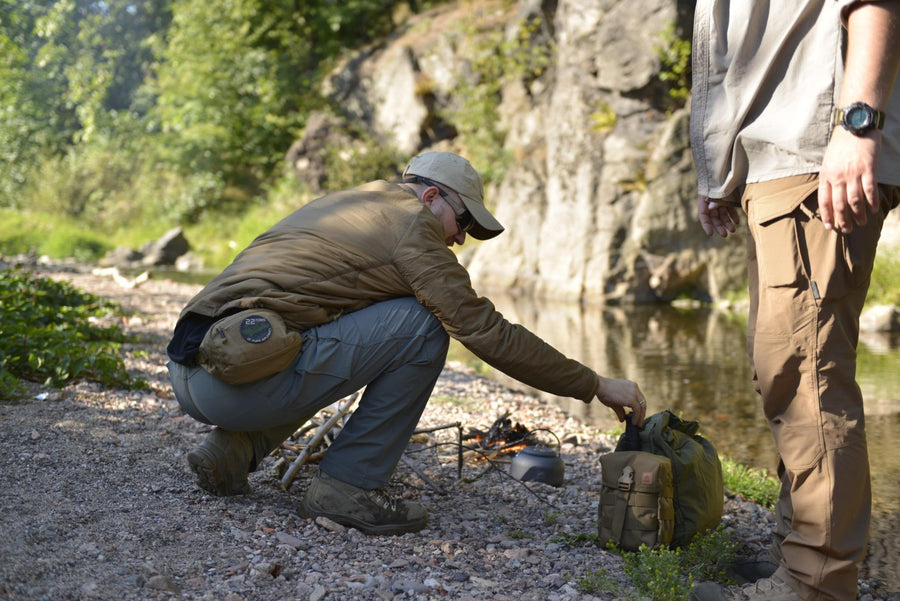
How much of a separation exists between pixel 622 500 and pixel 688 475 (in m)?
0.27

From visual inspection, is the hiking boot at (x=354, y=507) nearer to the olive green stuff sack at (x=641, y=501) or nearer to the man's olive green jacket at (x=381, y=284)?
the man's olive green jacket at (x=381, y=284)

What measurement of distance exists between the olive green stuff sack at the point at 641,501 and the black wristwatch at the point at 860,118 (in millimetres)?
1254

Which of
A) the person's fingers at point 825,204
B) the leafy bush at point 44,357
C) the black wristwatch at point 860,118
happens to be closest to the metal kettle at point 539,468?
the person's fingers at point 825,204

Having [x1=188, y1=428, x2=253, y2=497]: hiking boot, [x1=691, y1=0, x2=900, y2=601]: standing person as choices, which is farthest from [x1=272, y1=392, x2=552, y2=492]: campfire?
[x1=691, y1=0, x2=900, y2=601]: standing person

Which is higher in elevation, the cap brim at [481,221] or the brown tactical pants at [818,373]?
the cap brim at [481,221]

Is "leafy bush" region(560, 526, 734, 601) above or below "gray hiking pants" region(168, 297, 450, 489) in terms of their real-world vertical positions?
below

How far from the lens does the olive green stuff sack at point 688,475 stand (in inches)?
114

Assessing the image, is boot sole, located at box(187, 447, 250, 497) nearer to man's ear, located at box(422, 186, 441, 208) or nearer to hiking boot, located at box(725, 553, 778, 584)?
man's ear, located at box(422, 186, 441, 208)

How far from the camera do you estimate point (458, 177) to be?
3.04m

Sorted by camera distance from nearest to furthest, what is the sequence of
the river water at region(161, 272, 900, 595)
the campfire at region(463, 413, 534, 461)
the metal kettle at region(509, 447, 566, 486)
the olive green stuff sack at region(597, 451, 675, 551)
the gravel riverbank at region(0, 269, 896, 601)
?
the gravel riverbank at region(0, 269, 896, 601)
the olive green stuff sack at region(597, 451, 675, 551)
the metal kettle at region(509, 447, 566, 486)
the campfire at region(463, 413, 534, 461)
the river water at region(161, 272, 900, 595)

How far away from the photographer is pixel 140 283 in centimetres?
1225

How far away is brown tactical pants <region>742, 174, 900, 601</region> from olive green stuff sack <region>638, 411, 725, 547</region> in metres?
0.65

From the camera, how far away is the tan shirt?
7.09ft

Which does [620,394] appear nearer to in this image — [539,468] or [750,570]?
[750,570]
